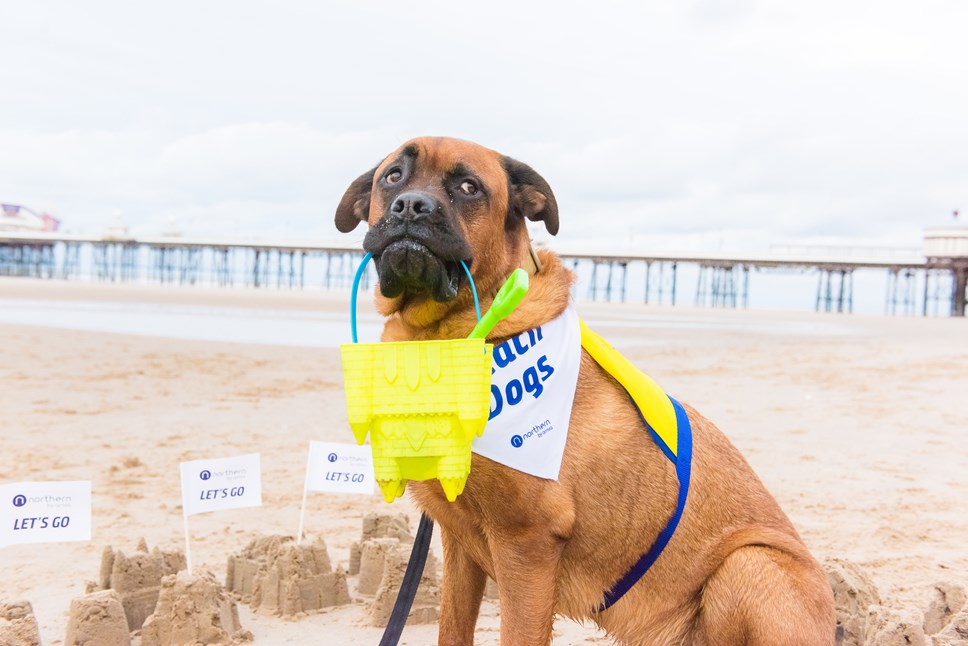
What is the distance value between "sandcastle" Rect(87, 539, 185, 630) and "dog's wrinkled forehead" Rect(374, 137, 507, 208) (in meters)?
2.82

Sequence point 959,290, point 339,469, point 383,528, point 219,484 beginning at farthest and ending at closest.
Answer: point 959,290 < point 383,528 < point 339,469 < point 219,484

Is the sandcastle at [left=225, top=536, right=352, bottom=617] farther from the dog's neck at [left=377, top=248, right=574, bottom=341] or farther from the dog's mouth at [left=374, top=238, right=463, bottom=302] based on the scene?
the dog's mouth at [left=374, top=238, right=463, bottom=302]

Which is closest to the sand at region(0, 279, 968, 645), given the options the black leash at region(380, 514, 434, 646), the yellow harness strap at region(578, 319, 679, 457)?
the black leash at region(380, 514, 434, 646)

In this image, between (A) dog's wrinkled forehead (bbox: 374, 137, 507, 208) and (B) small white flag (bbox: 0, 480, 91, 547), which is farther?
(B) small white flag (bbox: 0, 480, 91, 547)

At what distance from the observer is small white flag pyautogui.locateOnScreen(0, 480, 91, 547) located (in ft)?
12.8

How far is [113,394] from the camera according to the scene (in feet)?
36.9

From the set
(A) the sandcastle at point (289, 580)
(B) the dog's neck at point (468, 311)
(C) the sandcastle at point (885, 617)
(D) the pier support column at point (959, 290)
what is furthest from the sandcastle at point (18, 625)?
(D) the pier support column at point (959, 290)

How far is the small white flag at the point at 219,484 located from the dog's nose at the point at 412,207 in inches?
98.7

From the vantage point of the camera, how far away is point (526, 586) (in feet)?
8.95

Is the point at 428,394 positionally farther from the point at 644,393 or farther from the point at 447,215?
the point at 644,393

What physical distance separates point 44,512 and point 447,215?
2918mm

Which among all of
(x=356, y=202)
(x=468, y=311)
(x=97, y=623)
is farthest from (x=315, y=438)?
(x=468, y=311)

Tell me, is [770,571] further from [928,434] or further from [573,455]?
[928,434]

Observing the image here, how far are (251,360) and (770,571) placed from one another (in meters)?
13.8
